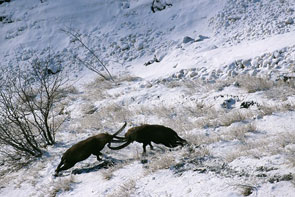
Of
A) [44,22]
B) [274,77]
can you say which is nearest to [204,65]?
[274,77]

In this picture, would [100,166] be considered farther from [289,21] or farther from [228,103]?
[289,21]

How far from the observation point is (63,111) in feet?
34.8

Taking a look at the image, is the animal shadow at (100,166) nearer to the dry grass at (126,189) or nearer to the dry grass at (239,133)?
the dry grass at (126,189)

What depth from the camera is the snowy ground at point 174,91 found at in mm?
3350

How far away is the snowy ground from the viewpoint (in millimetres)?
3350

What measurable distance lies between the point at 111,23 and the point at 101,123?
1226 cm

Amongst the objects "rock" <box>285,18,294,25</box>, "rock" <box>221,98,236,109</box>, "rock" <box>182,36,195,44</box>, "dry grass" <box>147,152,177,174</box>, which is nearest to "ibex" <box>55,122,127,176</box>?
"dry grass" <box>147,152,177,174</box>

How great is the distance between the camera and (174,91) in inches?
360

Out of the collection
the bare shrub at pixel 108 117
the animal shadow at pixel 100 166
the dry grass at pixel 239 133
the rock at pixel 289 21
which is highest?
the rock at pixel 289 21

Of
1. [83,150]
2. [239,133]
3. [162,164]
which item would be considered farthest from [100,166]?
[239,133]

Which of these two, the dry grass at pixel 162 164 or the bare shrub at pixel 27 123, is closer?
the dry grass at pixel 162 164

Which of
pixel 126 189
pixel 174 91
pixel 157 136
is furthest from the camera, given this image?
pixel 174 91

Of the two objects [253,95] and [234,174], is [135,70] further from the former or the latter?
[234,174]

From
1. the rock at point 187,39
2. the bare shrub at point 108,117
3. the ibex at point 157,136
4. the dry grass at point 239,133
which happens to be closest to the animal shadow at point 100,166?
the ibex at point 157,136
